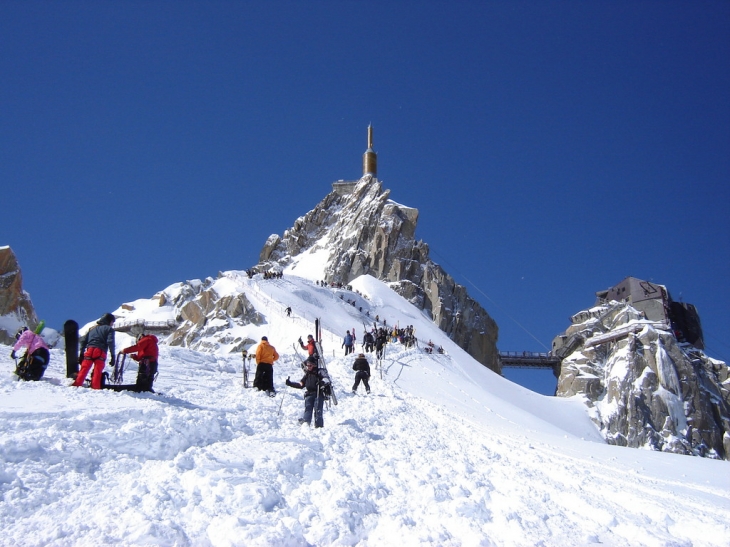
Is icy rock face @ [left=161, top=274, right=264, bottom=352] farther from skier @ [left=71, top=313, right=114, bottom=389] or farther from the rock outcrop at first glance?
skier @ [left=71, top=313, right=114, bottom=389]

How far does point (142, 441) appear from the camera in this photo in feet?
21.8

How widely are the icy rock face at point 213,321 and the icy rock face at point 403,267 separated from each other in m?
26.7

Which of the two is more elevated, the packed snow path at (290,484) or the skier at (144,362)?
the skier at (144,362)

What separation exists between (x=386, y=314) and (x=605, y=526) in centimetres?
4386

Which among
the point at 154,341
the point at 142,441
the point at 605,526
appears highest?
the point at 154,341

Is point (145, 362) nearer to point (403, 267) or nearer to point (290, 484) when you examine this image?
point (290, 484)

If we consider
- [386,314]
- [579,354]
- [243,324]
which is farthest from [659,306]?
[243,324]

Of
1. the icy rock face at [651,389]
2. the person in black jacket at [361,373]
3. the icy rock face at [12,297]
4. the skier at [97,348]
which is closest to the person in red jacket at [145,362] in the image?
the skier at [97,348]

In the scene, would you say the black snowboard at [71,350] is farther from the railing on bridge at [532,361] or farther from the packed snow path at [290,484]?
the railing on bridge at [532,361]

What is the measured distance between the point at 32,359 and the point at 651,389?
56.2 m

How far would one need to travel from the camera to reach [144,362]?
10078 mm

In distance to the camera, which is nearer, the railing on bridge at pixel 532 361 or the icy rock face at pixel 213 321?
the icy rock face at pixel 213 321

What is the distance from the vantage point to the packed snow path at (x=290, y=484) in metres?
4.93

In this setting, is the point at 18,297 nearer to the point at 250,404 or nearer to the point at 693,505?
the point at 250,404
